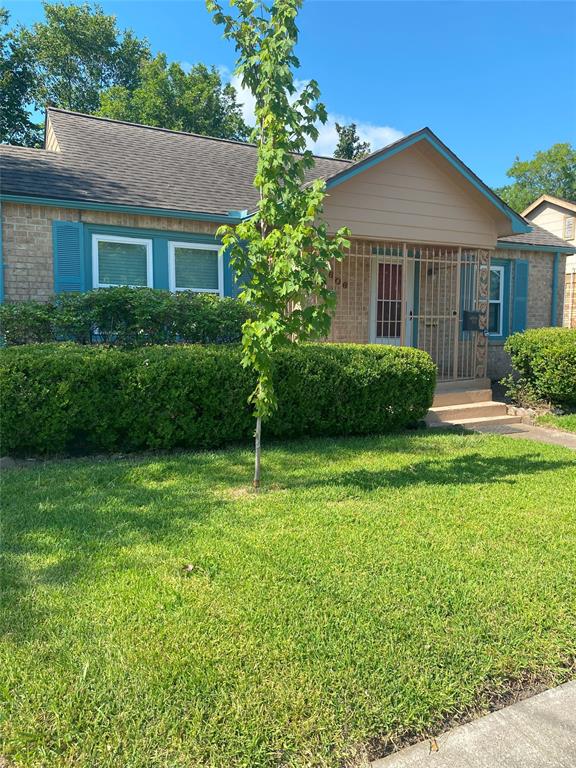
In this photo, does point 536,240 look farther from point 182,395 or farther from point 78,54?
point 78,54

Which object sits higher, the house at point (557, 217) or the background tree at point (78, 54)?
the background tree at point (78, 54)

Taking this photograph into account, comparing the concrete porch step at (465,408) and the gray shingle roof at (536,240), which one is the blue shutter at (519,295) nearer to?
the gray shingle roof at (536,240)

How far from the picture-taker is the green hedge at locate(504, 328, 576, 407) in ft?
28.8

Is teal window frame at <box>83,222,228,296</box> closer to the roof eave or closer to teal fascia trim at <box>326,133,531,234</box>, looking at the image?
the roof eave

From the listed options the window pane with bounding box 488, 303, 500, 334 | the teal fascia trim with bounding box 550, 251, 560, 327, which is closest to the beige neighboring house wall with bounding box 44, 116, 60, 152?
the window pane with bounding box 488, 303, 500, 334

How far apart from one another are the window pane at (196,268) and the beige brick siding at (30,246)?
1.53 m

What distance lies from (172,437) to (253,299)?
2.24 metres

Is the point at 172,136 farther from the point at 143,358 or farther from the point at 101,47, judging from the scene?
the point at 101,47

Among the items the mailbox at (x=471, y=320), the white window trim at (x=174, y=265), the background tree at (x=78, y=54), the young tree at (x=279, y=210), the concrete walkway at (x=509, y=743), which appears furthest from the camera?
the background tree at (x=78, y=54)

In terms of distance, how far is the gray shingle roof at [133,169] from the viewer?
880 centimetres

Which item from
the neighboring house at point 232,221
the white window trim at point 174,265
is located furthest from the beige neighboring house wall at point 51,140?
the white window trim at point 174,265

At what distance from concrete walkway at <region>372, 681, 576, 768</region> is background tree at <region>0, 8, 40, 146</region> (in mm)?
26493

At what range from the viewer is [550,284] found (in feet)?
42.5

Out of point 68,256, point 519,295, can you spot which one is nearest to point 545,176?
point 519,295
